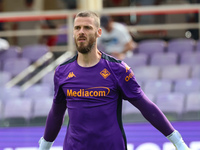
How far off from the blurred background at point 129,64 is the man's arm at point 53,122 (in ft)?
6.56

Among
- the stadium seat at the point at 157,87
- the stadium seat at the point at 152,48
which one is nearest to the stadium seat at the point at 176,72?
the stadium seat at the point at 157,87

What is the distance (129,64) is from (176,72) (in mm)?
834

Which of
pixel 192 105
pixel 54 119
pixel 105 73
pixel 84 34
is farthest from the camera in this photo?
pixel 192 105

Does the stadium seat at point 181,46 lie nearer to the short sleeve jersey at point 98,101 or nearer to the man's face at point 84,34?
the short sleeve jersey at point 98,101

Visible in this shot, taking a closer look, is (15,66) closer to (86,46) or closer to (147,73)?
(147,73)

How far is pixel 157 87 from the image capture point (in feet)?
25.8

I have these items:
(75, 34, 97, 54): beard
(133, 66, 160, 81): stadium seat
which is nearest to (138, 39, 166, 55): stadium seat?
(133, 66, 160, 81): stadium seat

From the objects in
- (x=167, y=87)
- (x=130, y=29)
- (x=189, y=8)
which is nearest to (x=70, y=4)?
(x=130, y=29)

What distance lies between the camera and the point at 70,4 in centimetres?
1305

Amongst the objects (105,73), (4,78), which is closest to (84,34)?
(105,73)

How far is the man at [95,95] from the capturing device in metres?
3.65

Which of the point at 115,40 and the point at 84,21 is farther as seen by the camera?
the point at 115,40

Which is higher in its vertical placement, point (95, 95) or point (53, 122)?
point (95, 95)

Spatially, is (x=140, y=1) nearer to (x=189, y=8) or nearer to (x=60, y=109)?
(x=189, y=8)
